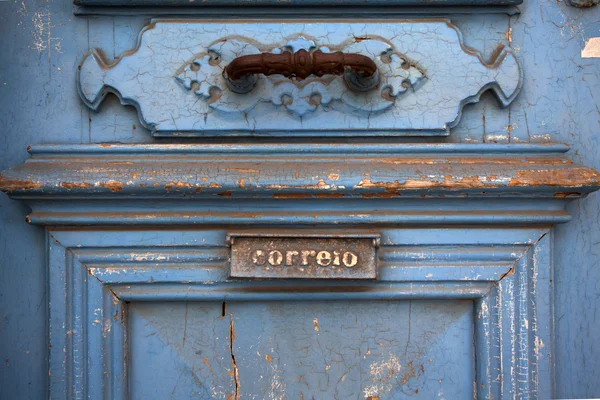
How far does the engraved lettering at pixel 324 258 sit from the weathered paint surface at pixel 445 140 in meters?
0.16

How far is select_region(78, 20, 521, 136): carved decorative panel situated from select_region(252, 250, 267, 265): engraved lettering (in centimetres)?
23

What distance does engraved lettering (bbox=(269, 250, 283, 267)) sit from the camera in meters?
0.96

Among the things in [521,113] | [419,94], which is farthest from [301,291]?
[521,113]

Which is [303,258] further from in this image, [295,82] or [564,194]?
[564,194]

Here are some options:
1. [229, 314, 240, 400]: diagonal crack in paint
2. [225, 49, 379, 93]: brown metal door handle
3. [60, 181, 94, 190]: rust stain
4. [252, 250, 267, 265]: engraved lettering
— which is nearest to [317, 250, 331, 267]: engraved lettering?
[252, 250, 267, 265]: engraved lettering

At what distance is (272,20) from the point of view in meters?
1.00

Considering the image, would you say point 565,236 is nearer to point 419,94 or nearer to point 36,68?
point 419,94

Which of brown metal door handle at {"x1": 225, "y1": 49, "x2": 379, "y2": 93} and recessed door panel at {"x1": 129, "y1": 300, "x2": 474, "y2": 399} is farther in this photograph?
recessed door panel at {"x1": 129, "y1": 300, "x2": 474, "y2": 399}

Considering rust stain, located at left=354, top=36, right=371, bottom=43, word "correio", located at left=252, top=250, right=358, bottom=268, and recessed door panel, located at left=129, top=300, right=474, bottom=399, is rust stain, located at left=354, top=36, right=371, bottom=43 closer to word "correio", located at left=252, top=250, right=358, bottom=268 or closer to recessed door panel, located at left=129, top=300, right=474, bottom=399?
word "correio", located at left=252, top=250, right=358, bottom=268

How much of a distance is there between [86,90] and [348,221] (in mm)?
562

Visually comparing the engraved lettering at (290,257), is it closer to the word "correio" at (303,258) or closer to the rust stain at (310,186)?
the word "correio" at (303,258)

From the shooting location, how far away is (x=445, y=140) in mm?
1016

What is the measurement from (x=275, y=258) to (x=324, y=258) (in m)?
0.09

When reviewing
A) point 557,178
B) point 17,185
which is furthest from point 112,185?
point 557,178
